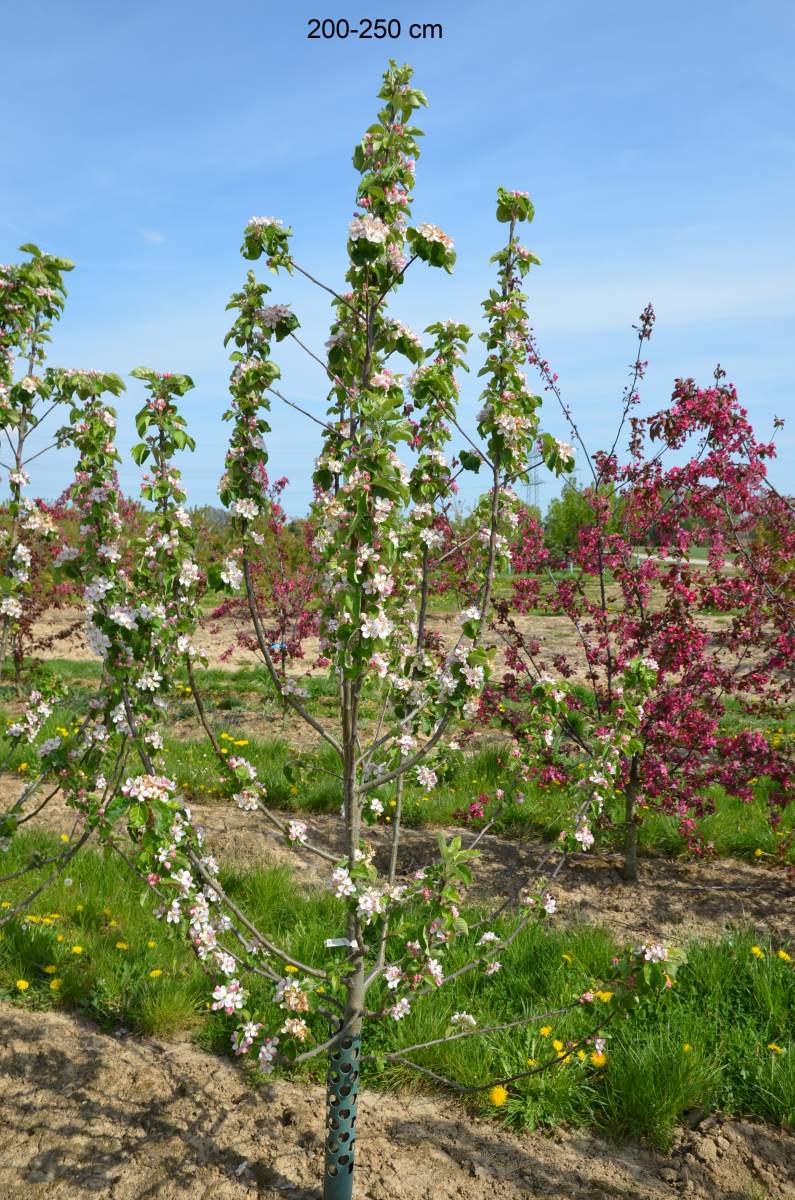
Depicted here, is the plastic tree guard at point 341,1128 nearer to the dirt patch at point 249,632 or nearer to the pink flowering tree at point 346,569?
the pink flowering tree at point 346,569

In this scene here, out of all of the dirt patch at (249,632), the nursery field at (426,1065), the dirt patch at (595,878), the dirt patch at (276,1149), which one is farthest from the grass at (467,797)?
the dirt patch at (249,632)

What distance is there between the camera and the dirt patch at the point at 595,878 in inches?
173

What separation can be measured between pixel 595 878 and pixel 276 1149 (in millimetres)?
2692

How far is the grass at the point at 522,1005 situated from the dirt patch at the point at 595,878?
36cm

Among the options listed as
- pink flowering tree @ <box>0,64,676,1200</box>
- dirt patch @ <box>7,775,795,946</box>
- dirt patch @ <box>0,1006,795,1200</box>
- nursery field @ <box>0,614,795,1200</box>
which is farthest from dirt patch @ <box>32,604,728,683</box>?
pink flowering tree @ <box>0,64,676,1200</box>

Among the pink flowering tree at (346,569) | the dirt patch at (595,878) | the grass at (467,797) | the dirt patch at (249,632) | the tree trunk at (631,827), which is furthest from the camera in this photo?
the dirt patch at (249,632)

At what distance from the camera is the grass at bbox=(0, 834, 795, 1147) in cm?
300

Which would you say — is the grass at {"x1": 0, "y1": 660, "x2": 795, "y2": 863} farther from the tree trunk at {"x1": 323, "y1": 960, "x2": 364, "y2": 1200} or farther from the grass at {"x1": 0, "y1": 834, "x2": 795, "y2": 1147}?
the tree trunk at {"x1": 323, "y1": 960, "x2": 364, "y2": 1200}

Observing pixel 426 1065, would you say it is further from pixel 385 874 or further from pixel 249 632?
pixel 249 632

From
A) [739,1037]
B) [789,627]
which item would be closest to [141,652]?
[739,1037]

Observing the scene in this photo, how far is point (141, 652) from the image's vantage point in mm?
2338

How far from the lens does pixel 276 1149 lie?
2.85m

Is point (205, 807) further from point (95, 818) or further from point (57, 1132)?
point (95, 818)

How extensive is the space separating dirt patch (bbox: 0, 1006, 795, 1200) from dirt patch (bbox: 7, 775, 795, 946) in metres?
1.36
